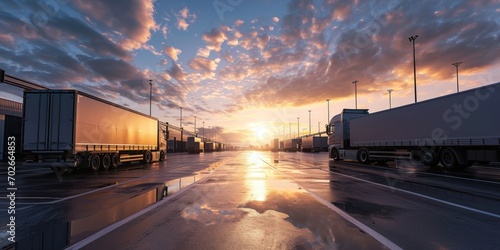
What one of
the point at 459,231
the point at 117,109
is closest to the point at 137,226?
the point at 459,231

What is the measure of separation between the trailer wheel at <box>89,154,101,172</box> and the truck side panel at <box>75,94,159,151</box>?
A: 0.52 m

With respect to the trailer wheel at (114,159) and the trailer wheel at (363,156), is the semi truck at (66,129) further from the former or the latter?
the trailer wheel at (363,156)

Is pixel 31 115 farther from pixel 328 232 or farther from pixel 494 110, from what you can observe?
pixel 494 110

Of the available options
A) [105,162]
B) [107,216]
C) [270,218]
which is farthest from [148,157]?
[270,218]

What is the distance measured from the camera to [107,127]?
17.6 meters

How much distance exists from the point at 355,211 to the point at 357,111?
21.7 m

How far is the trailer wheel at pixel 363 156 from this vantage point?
23.1 m

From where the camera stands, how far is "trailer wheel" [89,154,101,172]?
1627cm

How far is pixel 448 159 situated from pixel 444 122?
7.35ft

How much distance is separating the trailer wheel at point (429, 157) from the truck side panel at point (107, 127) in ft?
66.8

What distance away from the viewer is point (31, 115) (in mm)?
14703

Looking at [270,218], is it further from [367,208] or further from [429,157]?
[429,157]

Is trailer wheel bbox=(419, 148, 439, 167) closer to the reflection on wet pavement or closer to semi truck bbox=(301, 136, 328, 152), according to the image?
the reflection on wet pavement

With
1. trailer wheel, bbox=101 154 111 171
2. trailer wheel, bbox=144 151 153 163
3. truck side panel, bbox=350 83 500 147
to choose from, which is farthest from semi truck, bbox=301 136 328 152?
trailer wheel, bbox=101 154 111 171
